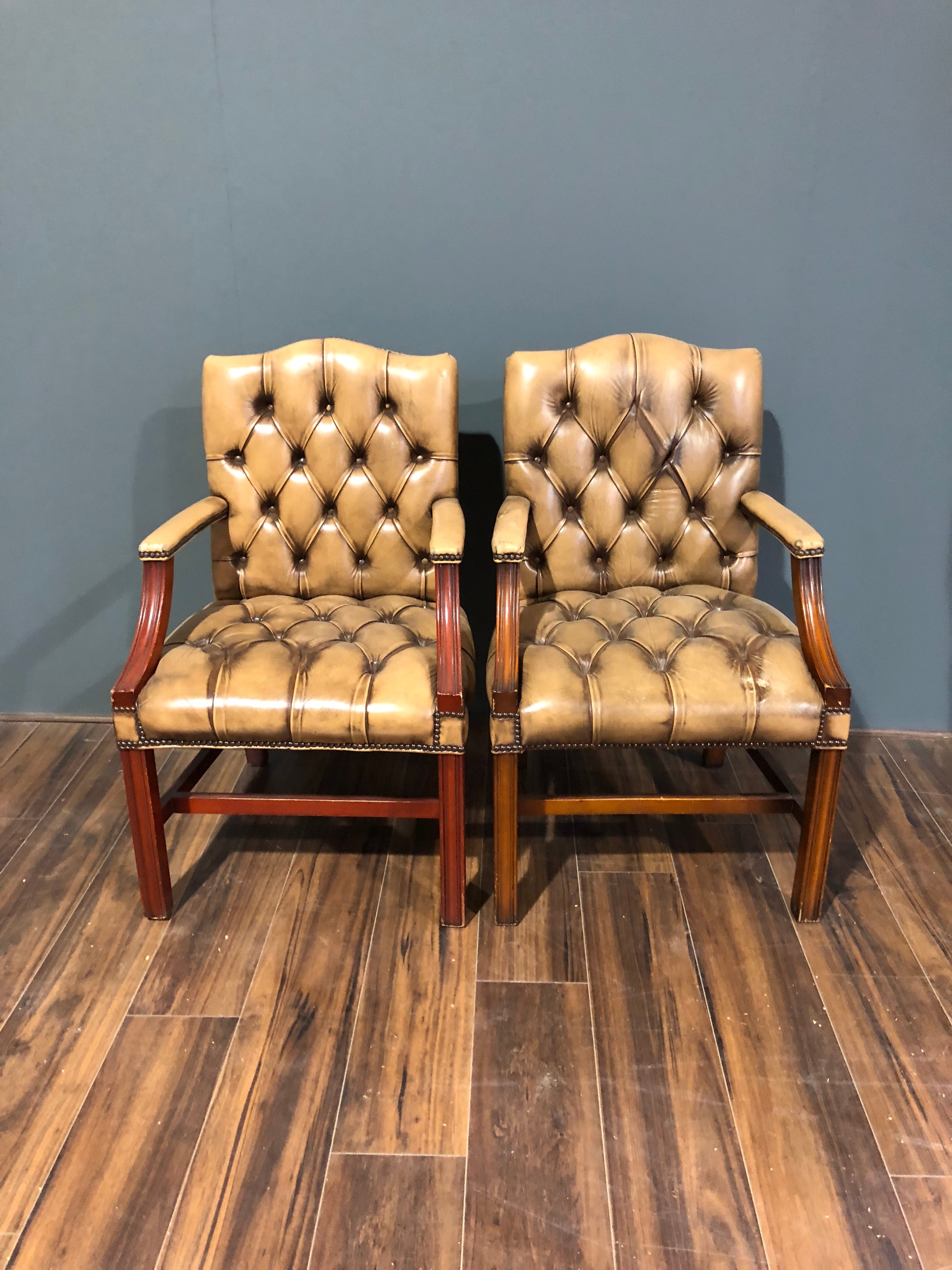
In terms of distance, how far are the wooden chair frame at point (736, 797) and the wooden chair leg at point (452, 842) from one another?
0.07 m

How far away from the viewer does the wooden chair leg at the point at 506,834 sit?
1658 millimetres

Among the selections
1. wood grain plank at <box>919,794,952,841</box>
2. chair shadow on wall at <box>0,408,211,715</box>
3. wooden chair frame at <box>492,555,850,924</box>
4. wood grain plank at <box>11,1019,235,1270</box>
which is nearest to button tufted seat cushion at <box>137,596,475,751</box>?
wooden chair frame at <box>492,555,850,924</box>

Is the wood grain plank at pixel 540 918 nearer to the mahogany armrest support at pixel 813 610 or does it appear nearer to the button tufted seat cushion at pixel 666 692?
the button tufted seat cushion at pixel 666 692

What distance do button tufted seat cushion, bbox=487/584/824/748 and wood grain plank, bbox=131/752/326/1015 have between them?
66 centimetres

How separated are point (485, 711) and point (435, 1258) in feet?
4.79

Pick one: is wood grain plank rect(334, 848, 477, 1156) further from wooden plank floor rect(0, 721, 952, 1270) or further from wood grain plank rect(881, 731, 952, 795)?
wood grain plank rect(881, 731, 952, 795)

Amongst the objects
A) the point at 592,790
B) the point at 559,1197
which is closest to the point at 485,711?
the point at 592,790

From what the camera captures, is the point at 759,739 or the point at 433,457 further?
the point at 433,457

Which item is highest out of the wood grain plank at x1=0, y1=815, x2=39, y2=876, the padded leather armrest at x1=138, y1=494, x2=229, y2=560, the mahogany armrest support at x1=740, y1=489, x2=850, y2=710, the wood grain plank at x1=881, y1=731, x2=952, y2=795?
the padded leather armrest at x1=138, y1=494, x2=229, y2=560

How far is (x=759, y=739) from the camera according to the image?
159 cm

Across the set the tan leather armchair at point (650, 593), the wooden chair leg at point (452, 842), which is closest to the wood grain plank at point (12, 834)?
the wooden chair leg at point (452, 842)

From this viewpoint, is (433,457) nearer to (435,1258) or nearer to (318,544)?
(318,544)

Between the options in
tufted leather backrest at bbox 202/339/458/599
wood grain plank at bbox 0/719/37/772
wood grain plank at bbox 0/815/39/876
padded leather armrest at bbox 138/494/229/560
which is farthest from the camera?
wood grain plank at bbox 0/719/37/772

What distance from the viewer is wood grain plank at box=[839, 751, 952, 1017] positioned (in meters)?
1.74
